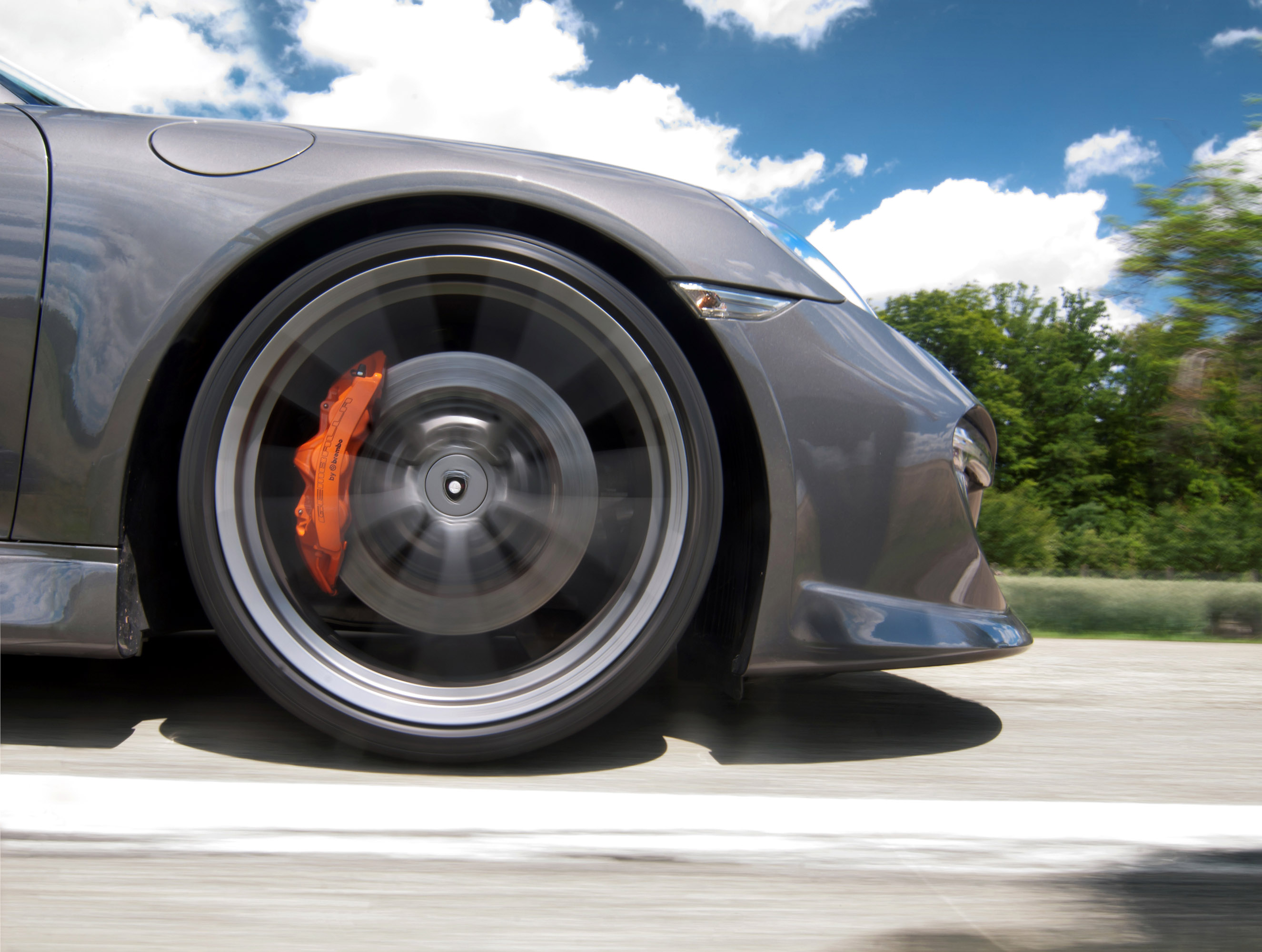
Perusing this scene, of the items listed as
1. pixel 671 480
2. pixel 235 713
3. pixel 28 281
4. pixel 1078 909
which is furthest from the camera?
pixel 235 713

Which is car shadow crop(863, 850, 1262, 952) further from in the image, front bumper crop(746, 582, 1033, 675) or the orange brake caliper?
the orange brake caliper

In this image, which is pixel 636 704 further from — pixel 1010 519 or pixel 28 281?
pixel 1010 519

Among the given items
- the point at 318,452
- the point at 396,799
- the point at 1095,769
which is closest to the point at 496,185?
the point at 318,452

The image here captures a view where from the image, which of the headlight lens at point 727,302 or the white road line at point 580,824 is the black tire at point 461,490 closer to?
the headlight lens at point 727,302

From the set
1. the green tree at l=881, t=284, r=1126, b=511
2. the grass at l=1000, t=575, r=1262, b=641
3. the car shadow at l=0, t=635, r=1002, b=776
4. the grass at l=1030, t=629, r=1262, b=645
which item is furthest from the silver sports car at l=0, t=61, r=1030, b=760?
the green tree at l=881, t=284, r=1126, b=511

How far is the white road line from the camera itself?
1.25 metres

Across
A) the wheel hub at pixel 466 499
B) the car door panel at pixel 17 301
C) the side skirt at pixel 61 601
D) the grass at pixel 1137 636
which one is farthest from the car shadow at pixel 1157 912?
the grass at pixel 1137 636

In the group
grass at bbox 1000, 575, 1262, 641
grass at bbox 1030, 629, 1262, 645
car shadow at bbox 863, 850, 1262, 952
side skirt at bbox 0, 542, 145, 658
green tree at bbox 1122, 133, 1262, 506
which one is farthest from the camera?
green tree at bbox 1122, 133, 1262, 506

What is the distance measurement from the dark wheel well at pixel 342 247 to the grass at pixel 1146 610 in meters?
3.31

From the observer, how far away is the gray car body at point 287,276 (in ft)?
5.00

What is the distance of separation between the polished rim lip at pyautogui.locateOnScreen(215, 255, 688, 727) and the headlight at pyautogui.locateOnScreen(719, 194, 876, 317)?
36 cm

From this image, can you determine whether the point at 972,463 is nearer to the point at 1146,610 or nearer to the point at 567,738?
the point at 567,738

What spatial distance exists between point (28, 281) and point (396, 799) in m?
1.12

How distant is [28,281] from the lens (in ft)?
4.98
